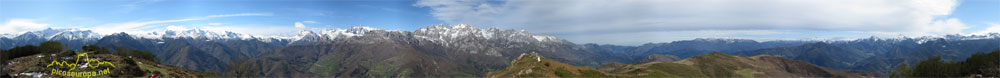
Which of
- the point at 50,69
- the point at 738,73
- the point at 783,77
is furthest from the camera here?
the point at 783,77

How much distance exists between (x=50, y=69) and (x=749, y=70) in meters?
188

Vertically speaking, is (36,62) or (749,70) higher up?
(36,62)

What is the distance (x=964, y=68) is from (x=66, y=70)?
16344cm

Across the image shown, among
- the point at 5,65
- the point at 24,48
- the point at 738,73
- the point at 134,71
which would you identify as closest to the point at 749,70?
the point at 738,73

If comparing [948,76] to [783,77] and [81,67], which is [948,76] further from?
[81,67]

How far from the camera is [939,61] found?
342 feet

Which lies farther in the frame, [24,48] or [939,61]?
[939,61]

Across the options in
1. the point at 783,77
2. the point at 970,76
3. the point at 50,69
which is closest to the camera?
the point at 50,69

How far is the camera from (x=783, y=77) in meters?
174

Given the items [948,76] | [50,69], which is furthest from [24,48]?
[948,76]

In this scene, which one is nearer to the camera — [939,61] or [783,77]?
[939,61]

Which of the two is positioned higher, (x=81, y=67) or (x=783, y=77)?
(x=81, y=67)

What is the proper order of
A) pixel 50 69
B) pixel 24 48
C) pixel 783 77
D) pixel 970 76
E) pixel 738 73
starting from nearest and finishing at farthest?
pixel 50 69 → pixel 24 48 → pixel 970 76 → pixel 738 73 → pixel 783 77

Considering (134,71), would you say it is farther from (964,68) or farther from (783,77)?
(783,77)
